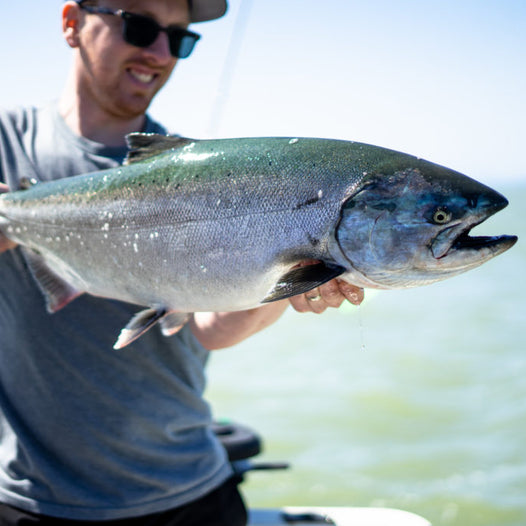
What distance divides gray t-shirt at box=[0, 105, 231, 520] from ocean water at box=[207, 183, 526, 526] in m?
1.13

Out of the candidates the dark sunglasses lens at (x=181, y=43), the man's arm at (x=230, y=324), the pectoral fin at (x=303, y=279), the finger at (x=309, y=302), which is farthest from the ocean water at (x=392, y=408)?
the dark sunglasses lens at (x=181, y=43)

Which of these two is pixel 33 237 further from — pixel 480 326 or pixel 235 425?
pixel 480 326

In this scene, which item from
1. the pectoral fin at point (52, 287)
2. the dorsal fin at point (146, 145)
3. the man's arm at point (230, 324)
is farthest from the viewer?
the man's arm at point (230, 324)

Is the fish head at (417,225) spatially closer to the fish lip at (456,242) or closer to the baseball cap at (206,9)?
the fish lip at (456,242)

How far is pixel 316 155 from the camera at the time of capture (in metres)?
1.98

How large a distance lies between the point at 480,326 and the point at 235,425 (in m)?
11.6

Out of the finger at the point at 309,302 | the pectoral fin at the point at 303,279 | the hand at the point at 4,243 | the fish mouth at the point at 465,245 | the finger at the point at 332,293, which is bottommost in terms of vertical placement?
the hand at the point at 4,243

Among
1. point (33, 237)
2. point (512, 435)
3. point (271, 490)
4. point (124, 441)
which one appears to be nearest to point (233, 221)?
point (33, 237)

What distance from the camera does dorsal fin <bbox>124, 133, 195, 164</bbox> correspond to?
2287mm

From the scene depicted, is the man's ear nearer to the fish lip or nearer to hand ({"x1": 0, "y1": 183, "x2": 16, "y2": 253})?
hand ({"x1": 0, "y1": 183, "x2": 16, "y2": 253})

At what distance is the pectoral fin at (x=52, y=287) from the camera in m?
2.48

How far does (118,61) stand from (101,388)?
1.63m

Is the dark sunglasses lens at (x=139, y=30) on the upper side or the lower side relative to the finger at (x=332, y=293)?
upper

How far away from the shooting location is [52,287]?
8.20 feet
